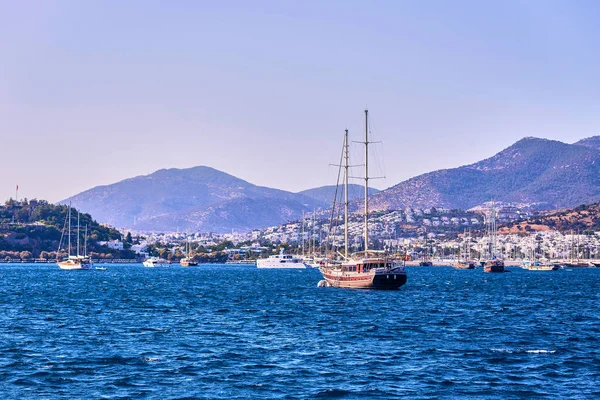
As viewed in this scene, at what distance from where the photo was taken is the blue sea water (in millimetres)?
38406

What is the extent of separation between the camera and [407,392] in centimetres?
3747

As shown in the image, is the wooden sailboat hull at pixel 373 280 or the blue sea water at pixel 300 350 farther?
the wooden sailboat hull at pixel 373 280

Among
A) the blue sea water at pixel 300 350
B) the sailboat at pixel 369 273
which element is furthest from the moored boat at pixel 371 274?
the blue sea water at pixel 300 350

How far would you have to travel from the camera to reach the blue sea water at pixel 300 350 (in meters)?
38.4

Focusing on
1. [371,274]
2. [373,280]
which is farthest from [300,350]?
[373,280]

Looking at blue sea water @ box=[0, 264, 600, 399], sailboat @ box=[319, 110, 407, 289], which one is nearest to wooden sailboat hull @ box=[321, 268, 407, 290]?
sailboat @ box=[319, 110, 407, 289]

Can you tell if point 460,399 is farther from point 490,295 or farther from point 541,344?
point 490,295

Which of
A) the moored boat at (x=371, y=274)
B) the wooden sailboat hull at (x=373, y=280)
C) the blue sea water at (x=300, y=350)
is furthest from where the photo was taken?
the wooden sailboat hull at (x=373, y=280)

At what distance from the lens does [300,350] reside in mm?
49438

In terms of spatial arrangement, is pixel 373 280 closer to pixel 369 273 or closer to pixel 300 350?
pixel 369 273

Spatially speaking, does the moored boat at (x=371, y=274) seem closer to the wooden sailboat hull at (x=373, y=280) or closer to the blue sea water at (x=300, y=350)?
the wooden sailboat hull at (x=373, y=280)

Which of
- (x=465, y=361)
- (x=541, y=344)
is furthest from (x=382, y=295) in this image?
(x=465, y=361)

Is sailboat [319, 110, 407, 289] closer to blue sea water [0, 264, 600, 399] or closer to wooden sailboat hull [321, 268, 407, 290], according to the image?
wooden sailboat hull [321, 268, 407, 290]

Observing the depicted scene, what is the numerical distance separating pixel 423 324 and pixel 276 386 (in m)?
26.9
